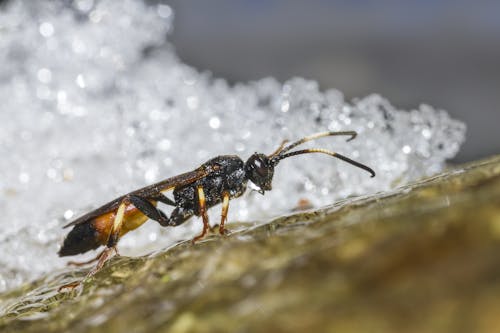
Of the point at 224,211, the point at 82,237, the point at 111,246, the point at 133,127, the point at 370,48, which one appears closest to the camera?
the point at 111,246

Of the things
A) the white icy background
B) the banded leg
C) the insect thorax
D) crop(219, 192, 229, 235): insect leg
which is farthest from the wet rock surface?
the white icy background

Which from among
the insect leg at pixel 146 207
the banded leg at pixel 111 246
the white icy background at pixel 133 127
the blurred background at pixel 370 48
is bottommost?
the banded leg at pixel 111 246

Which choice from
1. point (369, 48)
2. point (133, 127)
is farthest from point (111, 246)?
point (369, 48)

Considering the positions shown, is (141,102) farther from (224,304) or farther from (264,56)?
(264,56)

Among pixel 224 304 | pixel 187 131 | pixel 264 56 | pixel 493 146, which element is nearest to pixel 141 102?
pixel 187 131

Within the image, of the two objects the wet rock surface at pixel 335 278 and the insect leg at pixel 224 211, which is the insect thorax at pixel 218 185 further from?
the wet rock surface at pixel 335 278

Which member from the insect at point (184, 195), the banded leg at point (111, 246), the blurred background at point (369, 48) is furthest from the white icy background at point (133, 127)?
the blurred background at point (369, 48)

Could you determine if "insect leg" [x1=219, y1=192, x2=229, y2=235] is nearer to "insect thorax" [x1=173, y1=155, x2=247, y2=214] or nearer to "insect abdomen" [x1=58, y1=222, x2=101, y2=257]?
"insect thorax" [x1=173, y1=155, x2=247, y2=214]

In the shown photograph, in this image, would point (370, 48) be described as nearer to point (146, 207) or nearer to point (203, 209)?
point (146, 207)

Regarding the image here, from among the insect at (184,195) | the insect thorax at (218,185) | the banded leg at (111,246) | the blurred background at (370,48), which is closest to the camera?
the banded leg at (111,246)
